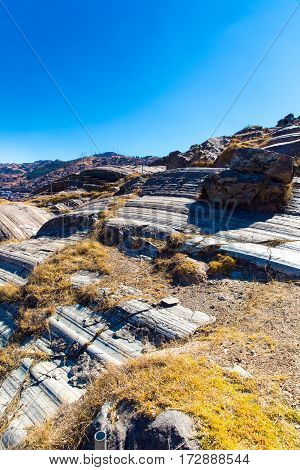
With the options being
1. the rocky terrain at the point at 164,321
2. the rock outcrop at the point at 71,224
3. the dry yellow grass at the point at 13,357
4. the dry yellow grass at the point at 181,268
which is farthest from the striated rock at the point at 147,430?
the rock outcrop at the point at 71,224

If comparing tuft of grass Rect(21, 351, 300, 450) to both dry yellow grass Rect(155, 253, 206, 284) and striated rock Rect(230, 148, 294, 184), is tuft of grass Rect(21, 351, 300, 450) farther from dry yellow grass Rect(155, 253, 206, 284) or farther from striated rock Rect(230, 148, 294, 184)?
striated rock Rect(230, 148, 294, 184)

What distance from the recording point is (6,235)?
14.0 m

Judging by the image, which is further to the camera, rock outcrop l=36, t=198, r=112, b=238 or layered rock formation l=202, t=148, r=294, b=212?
rock outcrop l=36, t=198, r=112, b=238

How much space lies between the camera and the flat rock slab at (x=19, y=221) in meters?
14.2

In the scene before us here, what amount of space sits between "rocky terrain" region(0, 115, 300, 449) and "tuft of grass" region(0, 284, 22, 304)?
0.03 m

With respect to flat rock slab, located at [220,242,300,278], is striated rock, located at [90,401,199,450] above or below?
below

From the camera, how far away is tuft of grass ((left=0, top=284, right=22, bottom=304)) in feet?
24.6

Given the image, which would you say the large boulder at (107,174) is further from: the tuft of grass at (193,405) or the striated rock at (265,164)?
the tuft of grass at (193,405)

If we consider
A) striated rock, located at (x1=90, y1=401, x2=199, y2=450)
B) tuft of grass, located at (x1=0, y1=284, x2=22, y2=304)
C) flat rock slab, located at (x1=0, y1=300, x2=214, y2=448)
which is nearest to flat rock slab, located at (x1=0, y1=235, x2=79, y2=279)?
tuft of grass, located at (x1=0, y1=284, x2=22, y2=304)

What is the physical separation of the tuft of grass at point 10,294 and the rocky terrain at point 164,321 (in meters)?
0.03

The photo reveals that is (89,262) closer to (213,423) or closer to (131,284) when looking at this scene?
(131,284)

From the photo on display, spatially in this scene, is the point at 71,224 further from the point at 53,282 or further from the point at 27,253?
the point at 53,282

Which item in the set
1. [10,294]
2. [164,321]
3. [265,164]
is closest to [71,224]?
[10,294]

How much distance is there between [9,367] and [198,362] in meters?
3.47
